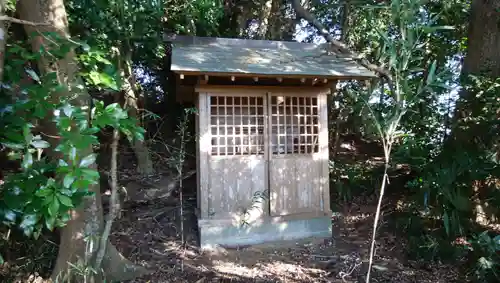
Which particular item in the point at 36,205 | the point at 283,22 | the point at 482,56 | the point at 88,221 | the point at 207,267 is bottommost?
the point at 207,267

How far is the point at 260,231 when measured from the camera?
17.0 feet

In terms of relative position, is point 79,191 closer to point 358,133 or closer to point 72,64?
point 72,64

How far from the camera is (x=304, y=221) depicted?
535 centimetres

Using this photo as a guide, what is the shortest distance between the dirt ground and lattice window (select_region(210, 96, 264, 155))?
1.37 meters

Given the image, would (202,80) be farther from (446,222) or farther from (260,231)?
(446,222)

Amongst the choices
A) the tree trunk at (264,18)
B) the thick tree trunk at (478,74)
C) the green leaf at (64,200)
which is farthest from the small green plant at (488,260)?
the tree trunk at (264,18)

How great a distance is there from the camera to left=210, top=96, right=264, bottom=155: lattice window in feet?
17.0

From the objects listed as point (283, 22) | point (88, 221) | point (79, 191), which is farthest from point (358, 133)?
point (79, 191)

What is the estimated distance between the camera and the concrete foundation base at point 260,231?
500cm

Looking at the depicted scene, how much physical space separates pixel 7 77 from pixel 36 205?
1.06m

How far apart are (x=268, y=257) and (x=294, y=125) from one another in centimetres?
190

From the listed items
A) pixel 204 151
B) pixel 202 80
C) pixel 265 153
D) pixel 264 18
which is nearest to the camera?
pixel 202 80

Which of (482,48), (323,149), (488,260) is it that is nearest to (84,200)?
(323,149)

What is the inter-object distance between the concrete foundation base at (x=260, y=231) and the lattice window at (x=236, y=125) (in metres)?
0.99
